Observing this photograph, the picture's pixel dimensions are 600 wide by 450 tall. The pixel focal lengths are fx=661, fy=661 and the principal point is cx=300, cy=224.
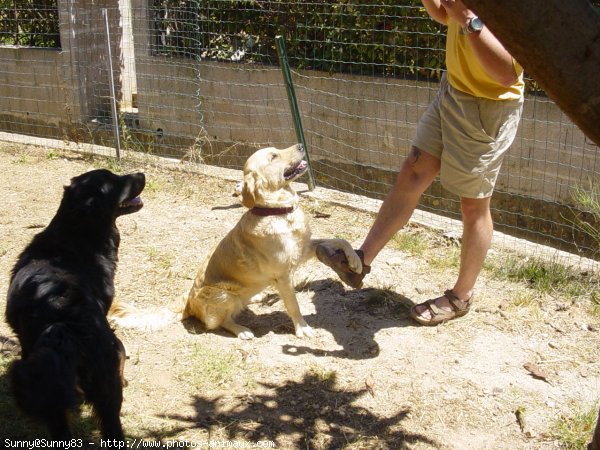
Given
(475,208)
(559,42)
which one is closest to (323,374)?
(475,208)

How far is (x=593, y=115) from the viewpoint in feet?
4.99

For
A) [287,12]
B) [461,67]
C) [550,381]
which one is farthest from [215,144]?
[550,381]

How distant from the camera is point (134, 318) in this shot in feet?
13.9

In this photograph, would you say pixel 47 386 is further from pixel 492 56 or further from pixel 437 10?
pixel 437 10

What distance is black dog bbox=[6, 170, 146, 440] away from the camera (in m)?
2.54

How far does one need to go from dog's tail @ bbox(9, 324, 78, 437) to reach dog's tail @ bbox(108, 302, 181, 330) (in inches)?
61.3

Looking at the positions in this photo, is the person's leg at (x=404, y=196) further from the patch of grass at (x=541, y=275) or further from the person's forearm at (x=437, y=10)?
the patch of grass at (x=541, y=275)

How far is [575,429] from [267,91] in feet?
19.1

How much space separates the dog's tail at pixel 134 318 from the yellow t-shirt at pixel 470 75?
7.87 ft

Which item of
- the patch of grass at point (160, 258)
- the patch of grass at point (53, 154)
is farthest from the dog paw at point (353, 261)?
the patch of grass at point (53, 154)

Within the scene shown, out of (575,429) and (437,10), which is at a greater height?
(437,10)

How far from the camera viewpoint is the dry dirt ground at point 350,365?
3260mm

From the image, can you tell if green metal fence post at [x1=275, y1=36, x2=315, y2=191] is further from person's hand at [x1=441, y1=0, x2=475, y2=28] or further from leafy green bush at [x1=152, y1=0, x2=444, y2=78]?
person's hand at [x1=441, y1=0, x2=475, y2=28]

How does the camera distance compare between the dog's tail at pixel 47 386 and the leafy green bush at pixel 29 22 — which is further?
the leafy green bush at pixel 29 22
